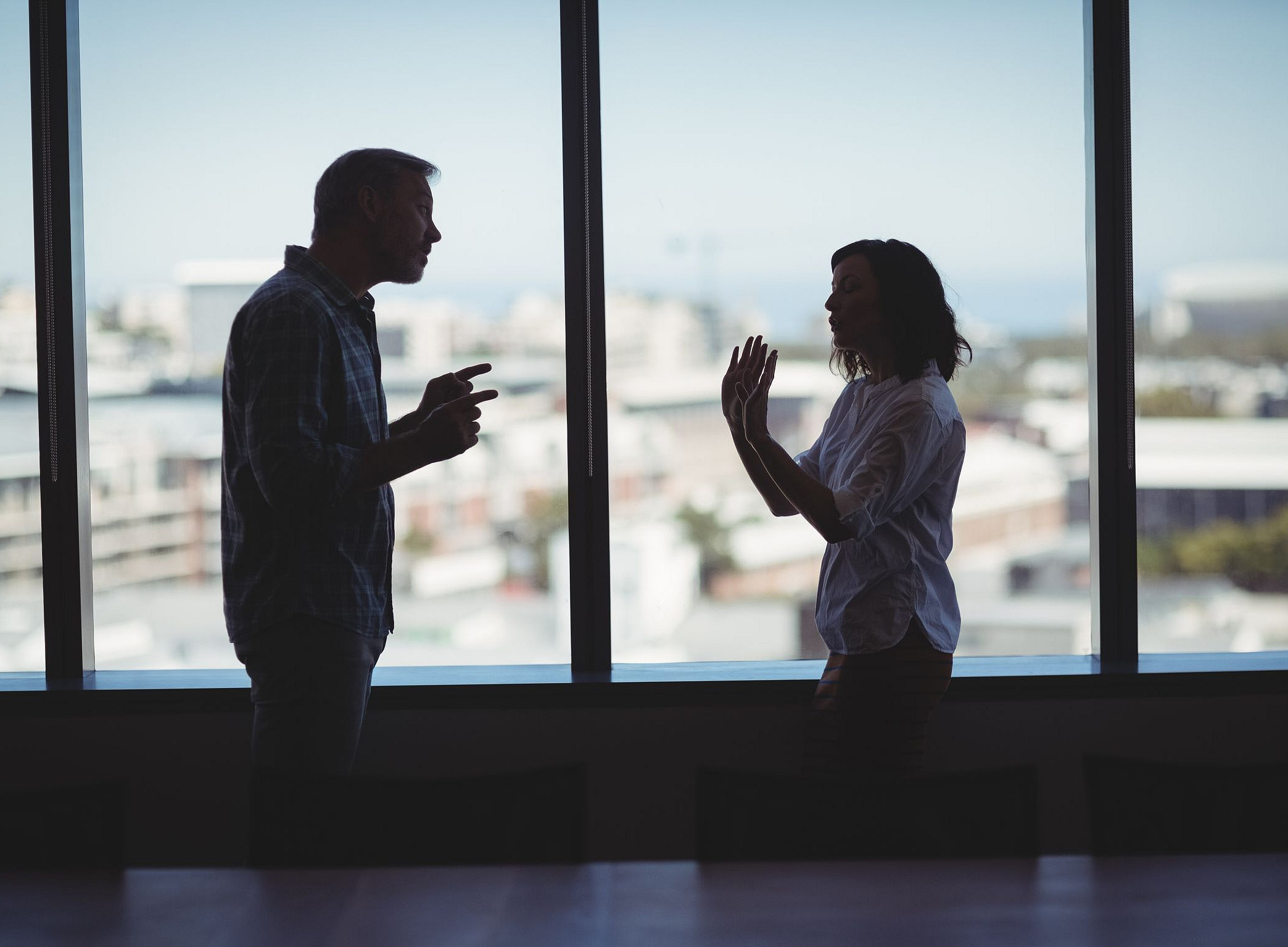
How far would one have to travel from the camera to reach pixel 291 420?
1672mm

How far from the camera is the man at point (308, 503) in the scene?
168 cm

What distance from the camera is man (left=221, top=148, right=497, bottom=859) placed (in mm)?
1681

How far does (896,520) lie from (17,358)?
2.16 m

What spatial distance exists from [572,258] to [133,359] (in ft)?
3.65

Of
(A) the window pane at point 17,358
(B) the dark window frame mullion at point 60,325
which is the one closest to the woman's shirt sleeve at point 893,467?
(B) the dark window frame mullion at point 60,325

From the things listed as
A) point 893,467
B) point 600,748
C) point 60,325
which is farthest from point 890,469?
point 60,325

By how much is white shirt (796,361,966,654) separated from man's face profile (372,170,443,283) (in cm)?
85

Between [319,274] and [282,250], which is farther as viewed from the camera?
[282,250]

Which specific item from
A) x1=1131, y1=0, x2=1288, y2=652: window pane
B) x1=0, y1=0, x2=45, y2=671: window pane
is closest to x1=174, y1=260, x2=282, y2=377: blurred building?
x1=0, y1=0, x2=45, y2=671: window pane

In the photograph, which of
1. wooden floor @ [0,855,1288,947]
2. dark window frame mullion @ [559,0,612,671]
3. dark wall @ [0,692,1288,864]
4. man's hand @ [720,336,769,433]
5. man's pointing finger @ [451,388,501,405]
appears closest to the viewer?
wooden floor @ [0,855,1288,947]

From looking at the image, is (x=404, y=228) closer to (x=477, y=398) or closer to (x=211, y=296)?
(x=477, y=398)

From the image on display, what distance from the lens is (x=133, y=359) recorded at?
2.70 metres

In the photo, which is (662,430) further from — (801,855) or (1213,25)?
(1213,25)

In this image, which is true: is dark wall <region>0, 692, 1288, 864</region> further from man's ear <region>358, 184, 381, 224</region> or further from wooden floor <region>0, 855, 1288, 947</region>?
wooden floor <region>0, 855, 1288, 947</region>
